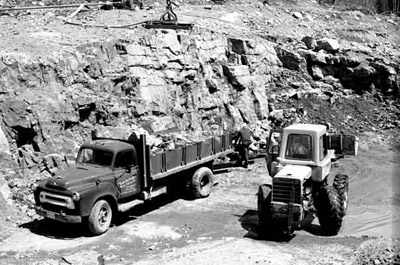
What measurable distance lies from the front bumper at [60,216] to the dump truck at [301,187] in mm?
4058

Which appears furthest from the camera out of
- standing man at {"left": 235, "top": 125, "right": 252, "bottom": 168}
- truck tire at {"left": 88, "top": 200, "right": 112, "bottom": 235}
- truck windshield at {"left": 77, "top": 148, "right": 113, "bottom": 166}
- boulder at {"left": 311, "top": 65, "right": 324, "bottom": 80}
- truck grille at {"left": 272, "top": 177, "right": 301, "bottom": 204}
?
boulder at {"left": 311, "top": 65, "right": 324, "bottom": 80}

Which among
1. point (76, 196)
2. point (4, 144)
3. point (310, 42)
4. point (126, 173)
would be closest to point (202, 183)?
point (126, 173)

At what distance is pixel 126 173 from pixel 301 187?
13.6 feet

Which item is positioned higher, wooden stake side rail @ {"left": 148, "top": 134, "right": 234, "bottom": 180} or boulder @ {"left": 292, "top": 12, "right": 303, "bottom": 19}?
boulder @ {"left": 292, "top": 12, "right": 303, "bottom": 19}

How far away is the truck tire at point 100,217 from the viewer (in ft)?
39.8

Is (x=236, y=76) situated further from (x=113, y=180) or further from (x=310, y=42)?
(x=113, y=180)

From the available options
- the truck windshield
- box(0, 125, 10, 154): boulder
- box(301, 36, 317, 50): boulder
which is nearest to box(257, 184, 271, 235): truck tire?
the truck windshield

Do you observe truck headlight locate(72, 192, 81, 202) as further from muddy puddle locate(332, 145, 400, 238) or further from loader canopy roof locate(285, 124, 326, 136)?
muddy puddle locate(332, 145, 400, 238)

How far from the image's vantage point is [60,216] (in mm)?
11984

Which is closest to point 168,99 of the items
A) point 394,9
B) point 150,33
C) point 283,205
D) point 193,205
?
point 150,33

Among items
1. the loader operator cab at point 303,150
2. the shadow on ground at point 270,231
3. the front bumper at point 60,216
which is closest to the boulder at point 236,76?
the loader operator cab at point 303,150

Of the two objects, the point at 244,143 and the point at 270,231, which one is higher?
the point at 244,143

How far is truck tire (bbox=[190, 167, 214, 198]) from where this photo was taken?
15.0 m

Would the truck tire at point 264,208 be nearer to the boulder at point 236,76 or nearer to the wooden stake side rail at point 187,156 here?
the wooden stake side rail at point 187,156
